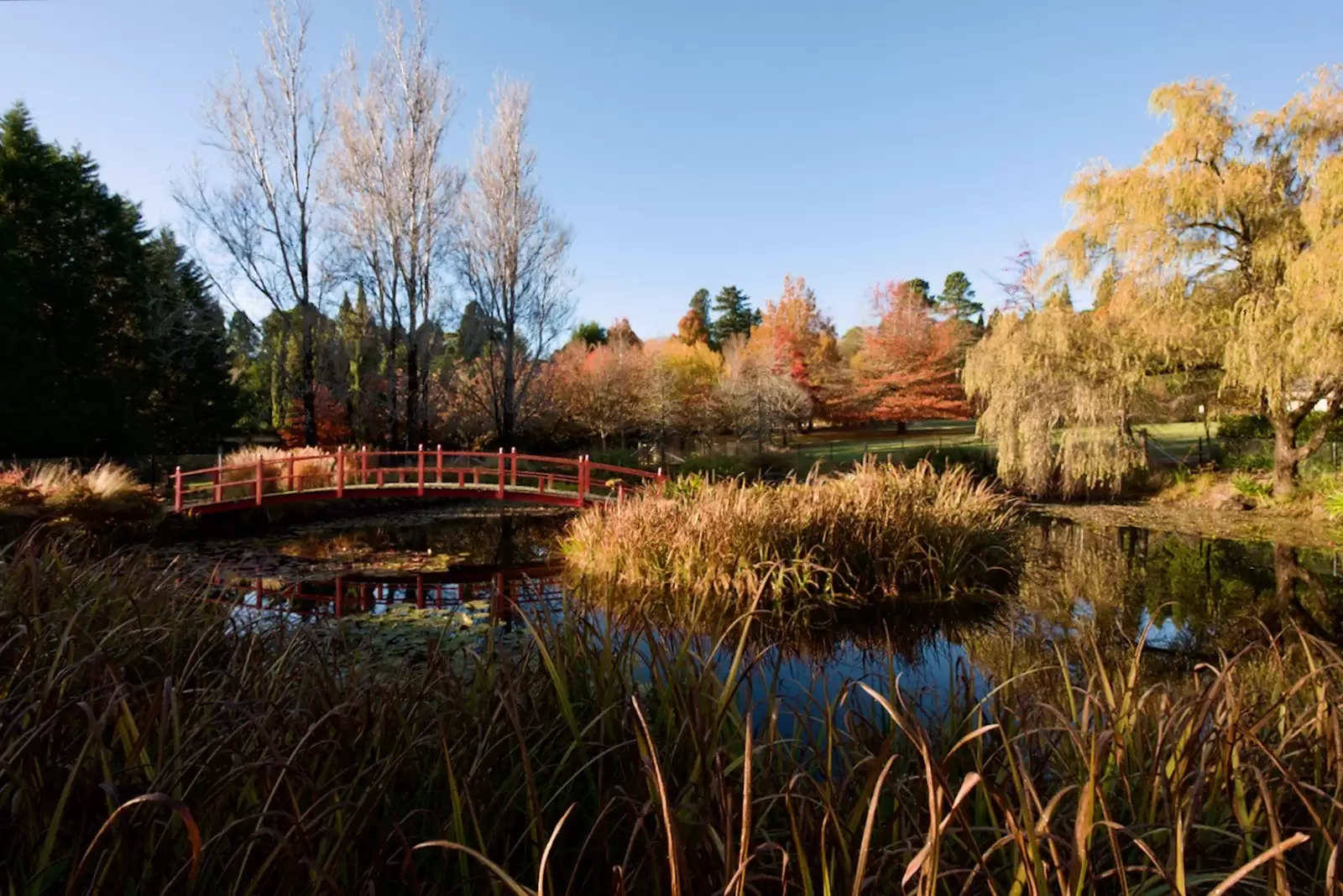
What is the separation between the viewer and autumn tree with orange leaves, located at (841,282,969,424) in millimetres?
25438

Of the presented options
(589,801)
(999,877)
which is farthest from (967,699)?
(589,801)

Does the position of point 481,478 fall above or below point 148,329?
below

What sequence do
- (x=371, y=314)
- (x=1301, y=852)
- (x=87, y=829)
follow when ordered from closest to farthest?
(x=87, y=829) < (x=1301, y=852) < (x=371, y=314)

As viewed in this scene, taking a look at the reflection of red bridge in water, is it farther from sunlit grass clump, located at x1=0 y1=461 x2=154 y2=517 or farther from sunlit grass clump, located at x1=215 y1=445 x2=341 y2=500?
sunlit grass clump, located at x1=215 y1=445 x2=341 y2=500

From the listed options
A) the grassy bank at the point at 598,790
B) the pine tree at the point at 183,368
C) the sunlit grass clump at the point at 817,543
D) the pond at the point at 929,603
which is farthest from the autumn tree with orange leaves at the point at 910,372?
the grassy bank at the point at 598,790

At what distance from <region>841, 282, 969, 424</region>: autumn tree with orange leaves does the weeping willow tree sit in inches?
417

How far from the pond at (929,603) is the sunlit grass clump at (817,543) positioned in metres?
0.42

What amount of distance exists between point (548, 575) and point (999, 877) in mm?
7722

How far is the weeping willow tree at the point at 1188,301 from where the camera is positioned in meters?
11.2

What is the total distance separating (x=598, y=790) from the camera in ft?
7.04

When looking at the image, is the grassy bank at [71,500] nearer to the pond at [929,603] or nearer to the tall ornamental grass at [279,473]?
the pond at [929,603]

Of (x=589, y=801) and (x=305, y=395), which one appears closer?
(x=589, y=801)

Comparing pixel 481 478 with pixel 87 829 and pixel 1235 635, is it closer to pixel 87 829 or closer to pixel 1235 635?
pixel 1235 635

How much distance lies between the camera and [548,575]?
30.0 feet
